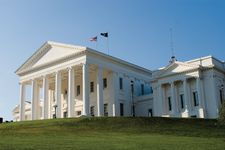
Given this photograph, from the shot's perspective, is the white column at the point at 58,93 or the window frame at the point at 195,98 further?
the white column at the point at 58,93

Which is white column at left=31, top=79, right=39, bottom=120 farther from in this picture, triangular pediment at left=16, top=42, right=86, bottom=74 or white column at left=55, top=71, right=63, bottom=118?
white column at left=55, top=71, right=63, bottom=118

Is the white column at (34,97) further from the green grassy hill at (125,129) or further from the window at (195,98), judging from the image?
the window at (195,98)

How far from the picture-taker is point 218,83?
60781mm

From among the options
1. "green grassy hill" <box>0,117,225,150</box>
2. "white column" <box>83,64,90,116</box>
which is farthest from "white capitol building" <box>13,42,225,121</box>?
"green grassy hill" <box>0,117,225,150</box>

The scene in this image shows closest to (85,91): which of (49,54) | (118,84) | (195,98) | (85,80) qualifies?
(85,80)

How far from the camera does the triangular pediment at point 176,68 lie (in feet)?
201

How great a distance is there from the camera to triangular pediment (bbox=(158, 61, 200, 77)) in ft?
201

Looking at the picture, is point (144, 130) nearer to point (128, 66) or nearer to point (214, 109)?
point (214, 109)

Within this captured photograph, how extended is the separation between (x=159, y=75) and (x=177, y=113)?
24.7 ft

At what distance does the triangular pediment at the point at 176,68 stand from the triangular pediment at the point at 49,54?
1484 centimetres

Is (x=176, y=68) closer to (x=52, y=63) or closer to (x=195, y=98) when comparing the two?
(x=195, y=98)

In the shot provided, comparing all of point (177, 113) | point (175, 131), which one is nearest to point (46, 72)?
point (177, 113)

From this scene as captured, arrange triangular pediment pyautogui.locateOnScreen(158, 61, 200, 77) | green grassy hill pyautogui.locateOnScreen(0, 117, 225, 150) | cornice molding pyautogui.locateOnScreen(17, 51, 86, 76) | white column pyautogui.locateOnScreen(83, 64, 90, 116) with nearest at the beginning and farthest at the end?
green grassy hill pyautogui.locateOnScreen(0, 117, 225, 150), white column pyautogui.locateOnScreen(83, 64, 90, 116), triangular pediment pyautogui.locateOnScreen(158, 61, 200, 77), cornice molding pyautogui.locateOnScreen(17, 51, 86, 76)

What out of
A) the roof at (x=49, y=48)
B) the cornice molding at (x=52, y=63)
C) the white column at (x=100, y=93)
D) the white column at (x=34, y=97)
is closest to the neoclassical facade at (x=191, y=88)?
the roof at (x=49, y=48)
